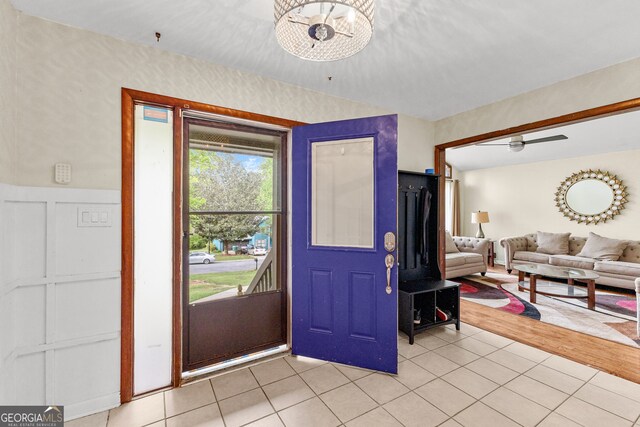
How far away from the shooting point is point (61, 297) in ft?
5.69

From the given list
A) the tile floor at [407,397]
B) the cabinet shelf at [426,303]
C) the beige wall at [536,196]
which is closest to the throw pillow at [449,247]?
the beige wall at [536,196]

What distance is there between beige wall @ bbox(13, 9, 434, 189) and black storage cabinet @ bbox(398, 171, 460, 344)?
88.0 inches

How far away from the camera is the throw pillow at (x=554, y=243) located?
564 cm

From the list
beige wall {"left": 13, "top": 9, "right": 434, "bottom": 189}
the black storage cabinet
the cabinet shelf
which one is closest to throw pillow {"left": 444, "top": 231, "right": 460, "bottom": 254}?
the black storage cabinet

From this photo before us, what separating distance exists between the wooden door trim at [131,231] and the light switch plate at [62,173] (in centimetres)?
29

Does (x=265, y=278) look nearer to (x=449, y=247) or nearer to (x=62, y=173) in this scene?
(x=62, y=173)

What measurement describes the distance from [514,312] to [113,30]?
5.02 m

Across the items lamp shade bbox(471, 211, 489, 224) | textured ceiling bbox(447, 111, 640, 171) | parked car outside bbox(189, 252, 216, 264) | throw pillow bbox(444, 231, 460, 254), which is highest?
textured ceiling bbox(447, 111, 640, 171)

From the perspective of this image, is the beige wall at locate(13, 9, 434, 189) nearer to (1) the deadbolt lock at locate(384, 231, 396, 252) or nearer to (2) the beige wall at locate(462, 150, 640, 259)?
(1) the deadbolt lock at locate(384, 231, 396, 252)

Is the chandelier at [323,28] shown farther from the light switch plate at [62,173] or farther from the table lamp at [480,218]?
the table lamp at [480,218]

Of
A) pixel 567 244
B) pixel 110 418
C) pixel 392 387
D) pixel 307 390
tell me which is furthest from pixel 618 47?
pixel 567 244

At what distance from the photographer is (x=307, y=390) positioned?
6.68 ft

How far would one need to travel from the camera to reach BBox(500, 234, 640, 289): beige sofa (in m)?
4.43

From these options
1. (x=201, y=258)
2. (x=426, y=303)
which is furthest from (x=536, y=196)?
(x=201, y=258)
